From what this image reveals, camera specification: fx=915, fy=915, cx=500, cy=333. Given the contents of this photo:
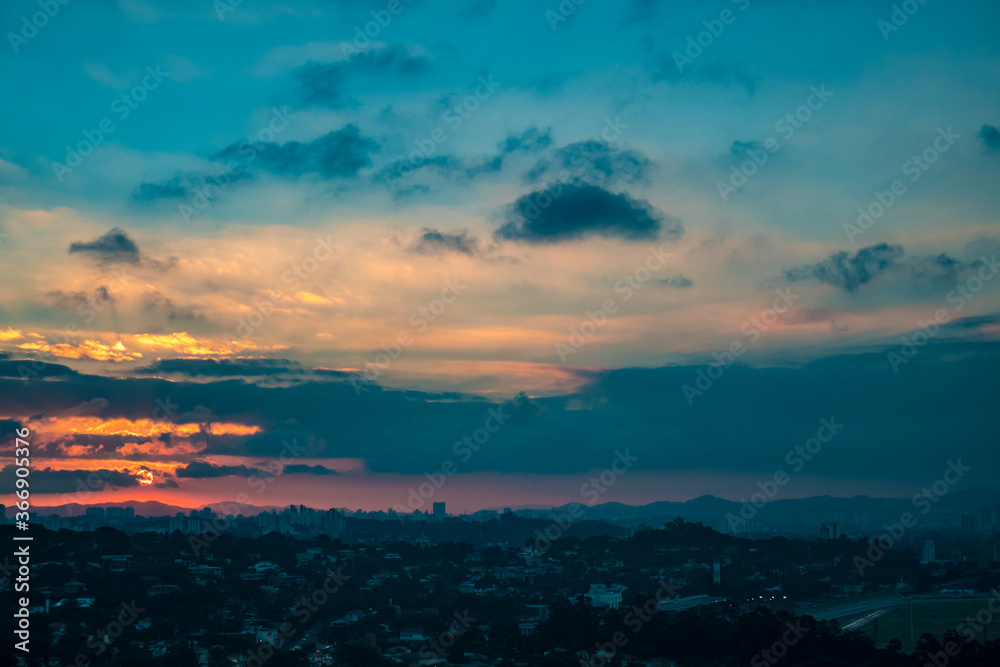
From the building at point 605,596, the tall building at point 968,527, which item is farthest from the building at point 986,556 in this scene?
the tall building at point 968,527

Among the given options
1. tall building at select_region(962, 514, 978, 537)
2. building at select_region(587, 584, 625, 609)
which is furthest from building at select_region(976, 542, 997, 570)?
tall building at select_region(962, 514, 978, 537)

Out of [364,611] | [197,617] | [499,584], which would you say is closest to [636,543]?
[499,584]

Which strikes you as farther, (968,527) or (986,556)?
(968,527)

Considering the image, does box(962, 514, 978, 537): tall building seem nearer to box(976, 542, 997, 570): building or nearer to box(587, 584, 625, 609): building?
box(976, 542, 997, 570): building

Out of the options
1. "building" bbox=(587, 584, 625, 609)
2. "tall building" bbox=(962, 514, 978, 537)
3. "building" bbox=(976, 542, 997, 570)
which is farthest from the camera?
"tall building" bbox=(962, 514, 978, 537)

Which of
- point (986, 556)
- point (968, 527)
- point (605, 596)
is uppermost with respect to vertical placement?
point (968, 527)

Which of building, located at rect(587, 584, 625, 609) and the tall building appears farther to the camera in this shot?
the tall building

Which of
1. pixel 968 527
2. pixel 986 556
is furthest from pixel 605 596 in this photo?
pixel 968 527

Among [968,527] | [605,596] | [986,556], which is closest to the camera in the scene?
Result: [605,596]

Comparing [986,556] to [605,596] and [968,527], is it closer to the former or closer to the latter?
[605,596]

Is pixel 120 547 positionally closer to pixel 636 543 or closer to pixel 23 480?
pixel 23 480

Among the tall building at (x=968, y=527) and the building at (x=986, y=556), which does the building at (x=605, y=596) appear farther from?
the tall building at (x=968, y=527)
